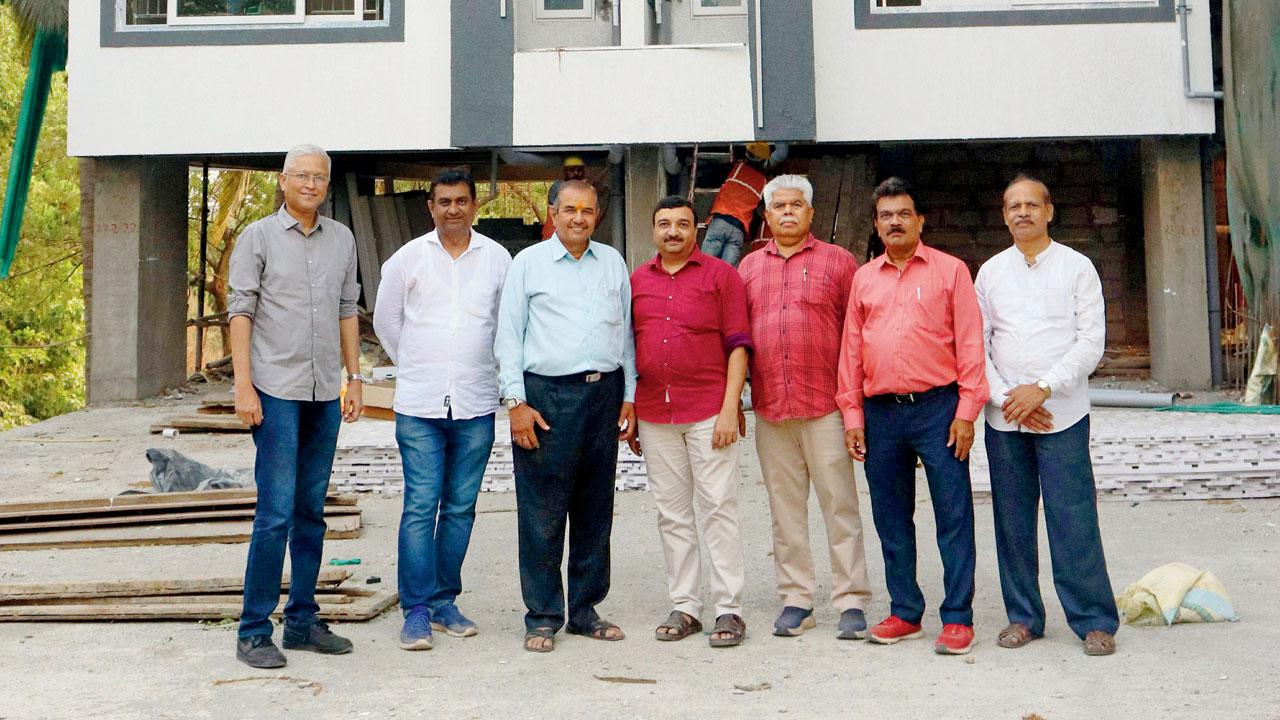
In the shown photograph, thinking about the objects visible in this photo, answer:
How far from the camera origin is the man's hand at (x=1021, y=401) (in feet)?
17.2

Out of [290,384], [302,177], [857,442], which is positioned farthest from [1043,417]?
[302,177]

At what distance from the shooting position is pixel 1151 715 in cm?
446

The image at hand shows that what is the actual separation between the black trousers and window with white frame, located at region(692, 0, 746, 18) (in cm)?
930

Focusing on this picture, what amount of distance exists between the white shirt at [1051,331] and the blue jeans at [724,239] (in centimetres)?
774

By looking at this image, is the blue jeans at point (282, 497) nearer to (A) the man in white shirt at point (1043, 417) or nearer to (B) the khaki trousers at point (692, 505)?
(B) the khaki trousers at point (692, 505)

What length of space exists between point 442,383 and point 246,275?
948mm

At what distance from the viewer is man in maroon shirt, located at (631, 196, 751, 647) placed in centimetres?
565

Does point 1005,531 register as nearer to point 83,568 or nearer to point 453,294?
point 453,294

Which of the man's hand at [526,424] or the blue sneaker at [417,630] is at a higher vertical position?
the man's hand at [526,424]

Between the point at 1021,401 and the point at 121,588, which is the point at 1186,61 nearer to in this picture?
the point at 1021,401

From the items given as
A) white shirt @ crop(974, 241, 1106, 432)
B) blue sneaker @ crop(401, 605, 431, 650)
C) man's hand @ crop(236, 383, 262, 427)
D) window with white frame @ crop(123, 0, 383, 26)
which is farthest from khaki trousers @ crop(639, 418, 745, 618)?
window with white frame @ crop(123, 0, 383, 26)

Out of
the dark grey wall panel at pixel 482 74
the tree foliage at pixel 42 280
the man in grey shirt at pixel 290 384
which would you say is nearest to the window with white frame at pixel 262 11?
the dark grey wall panel at pixel 482 74

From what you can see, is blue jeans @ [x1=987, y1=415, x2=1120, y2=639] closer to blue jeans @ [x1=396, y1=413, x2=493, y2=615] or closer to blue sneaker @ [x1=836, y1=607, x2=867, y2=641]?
blue sneaker @ [x1=836, y1=607, x2=867, y2=641]

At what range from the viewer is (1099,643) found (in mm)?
5250
